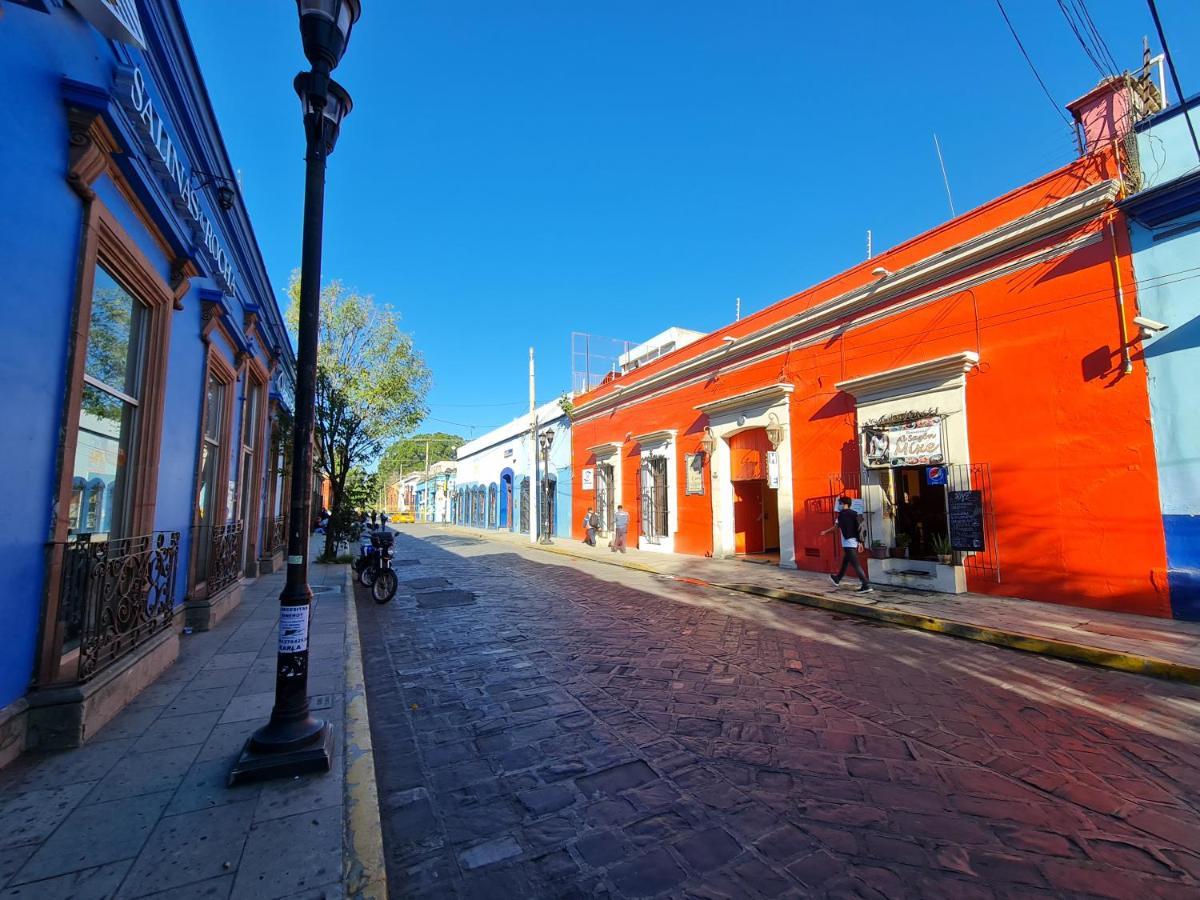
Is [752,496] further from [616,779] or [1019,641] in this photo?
[616,779]

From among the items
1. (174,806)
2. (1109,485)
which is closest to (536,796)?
(174,806)

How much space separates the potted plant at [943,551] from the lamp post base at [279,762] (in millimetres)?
9906

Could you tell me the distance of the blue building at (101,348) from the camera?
3.27 m

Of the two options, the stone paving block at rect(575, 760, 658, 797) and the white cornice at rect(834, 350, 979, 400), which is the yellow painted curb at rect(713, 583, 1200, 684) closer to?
the white cornice at rect(834, 350, 979, 400)

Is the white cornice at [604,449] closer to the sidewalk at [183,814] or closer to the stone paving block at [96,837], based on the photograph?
the sidewalk at [183,814]

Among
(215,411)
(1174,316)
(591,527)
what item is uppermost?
(1174,316)

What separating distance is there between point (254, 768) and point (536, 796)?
155cm

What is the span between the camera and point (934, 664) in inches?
230

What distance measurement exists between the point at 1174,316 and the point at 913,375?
3424 millimetres

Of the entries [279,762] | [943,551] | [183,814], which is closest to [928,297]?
[943,551]

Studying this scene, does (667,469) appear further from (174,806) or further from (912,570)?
(174,806)

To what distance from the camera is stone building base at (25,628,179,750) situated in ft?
11.1

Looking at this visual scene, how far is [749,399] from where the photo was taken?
13969mm

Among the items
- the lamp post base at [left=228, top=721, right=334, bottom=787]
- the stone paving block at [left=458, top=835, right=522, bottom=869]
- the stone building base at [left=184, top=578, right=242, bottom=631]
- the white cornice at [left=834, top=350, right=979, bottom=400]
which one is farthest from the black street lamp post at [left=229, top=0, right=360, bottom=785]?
the white cornice at [left=834, top=350, right=979, bottom=400]
